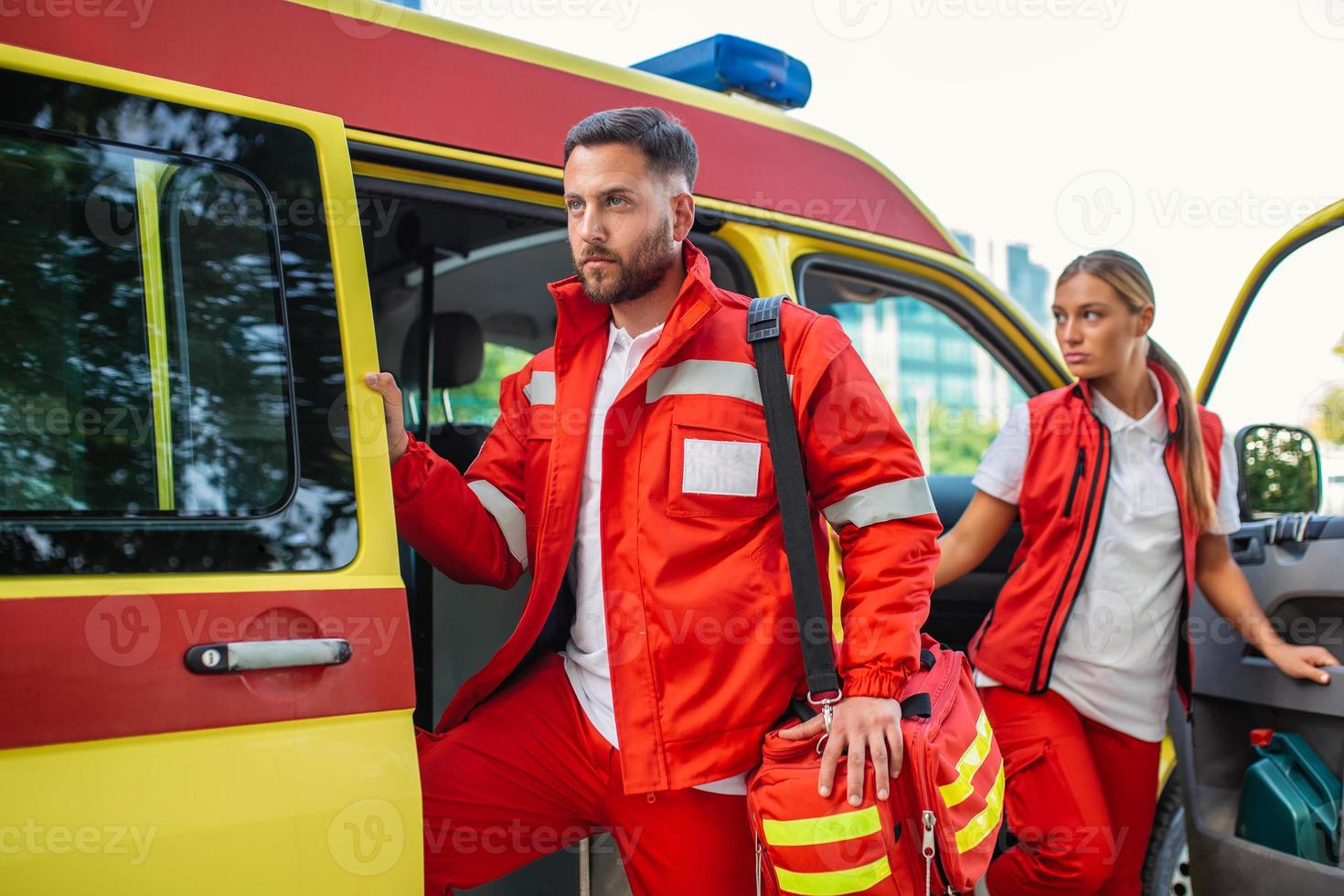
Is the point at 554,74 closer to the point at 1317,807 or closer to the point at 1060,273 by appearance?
the point at 1060,273

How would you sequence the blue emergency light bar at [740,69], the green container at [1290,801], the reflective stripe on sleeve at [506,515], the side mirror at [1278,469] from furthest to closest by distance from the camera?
the blue emergency light bar at [740,69] < the side mirror at [1278,469] < the green container at [1290,801] < the reflective stripe on sleeve at [506,515]

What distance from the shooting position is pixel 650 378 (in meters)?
2.07

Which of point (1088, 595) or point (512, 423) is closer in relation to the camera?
point (512, 423)

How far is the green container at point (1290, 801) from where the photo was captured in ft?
8.61

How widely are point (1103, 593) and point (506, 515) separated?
1.42 meters

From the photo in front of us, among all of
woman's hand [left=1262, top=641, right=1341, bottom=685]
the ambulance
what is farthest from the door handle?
woman's hand [left=1262, top=641, right=1341, bottom=685]

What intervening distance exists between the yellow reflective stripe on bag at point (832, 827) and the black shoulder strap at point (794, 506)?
189mm

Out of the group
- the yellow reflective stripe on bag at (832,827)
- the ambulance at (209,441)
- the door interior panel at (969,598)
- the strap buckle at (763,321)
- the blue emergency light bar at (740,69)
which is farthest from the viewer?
the door interior panel at (969,598)

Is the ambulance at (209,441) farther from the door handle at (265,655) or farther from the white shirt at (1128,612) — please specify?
the white shirt at (1128,612)

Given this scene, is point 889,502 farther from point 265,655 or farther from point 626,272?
point 265,655

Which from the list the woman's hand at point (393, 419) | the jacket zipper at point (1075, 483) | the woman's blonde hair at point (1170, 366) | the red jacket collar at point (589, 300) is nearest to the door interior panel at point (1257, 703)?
the woman's blonde hair at point (1170, 366)

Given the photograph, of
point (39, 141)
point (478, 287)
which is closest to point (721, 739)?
point (39, 141)

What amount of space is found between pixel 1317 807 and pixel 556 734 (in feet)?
5.60

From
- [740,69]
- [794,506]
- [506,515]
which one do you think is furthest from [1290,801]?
[740,69]
